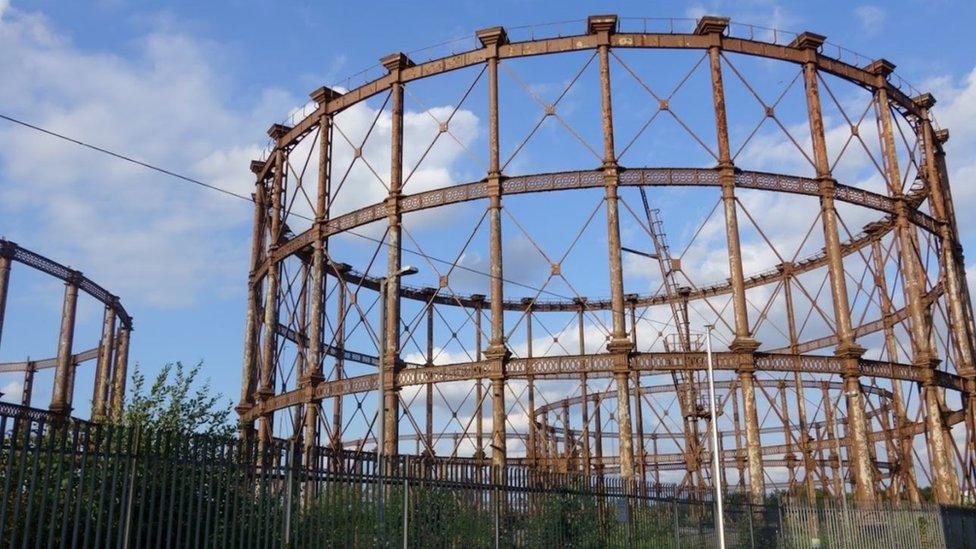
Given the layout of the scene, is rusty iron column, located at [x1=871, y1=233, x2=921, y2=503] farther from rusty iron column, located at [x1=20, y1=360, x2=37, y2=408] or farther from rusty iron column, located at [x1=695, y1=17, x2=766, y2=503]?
rusty iron column, located at [x1=20, y1=360, x2=37, y2=408]

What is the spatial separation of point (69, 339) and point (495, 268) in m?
25.6

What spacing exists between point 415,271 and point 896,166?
21066 mm

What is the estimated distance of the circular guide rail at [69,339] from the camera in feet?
124

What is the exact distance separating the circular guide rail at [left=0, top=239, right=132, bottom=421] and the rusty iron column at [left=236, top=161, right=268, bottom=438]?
525 cm

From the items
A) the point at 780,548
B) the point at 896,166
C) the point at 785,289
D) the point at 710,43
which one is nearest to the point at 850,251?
the point at 785,289

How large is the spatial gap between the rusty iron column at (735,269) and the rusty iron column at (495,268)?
6.35 metres

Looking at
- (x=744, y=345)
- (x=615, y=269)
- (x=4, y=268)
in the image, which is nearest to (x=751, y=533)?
(x=744, y=345)

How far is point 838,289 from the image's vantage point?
2702 centimetres

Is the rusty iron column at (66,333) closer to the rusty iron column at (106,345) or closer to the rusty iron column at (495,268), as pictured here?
the rusty iron column at (106,345)

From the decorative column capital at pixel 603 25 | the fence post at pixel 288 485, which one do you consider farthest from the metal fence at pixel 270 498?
the decorative column capital at pixel 603 25

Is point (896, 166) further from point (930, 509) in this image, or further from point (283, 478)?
point (283, 478)

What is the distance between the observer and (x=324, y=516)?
10672mm

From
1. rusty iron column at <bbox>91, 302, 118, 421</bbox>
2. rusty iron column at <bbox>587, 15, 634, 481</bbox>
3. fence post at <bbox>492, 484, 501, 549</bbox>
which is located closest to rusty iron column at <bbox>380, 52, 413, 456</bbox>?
rusty iron column at <bbox>587, 15, 634, 481</bbox>

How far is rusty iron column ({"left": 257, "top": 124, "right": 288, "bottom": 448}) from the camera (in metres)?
30.6
